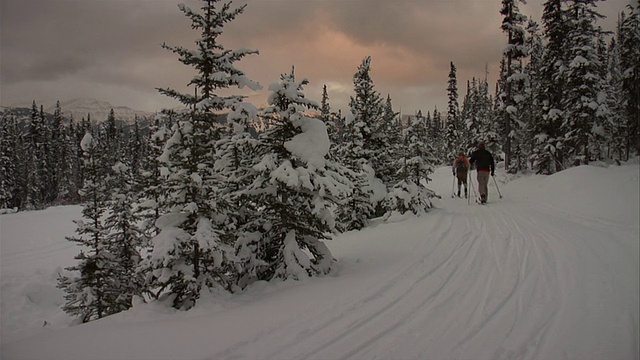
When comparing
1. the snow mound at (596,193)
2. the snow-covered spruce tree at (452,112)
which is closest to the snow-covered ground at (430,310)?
the snow mound at (596,193)

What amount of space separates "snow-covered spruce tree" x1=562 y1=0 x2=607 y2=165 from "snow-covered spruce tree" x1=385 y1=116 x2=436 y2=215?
13.6 m

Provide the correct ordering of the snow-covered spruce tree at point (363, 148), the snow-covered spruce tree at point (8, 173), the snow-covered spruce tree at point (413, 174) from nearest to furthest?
the snow-covered spruce tree at point (413, 174)
the snow-covered spruce tree at point (363, 148)
the snow-covered spruce tree at point (8, 173)

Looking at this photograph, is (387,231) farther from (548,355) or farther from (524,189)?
(524,189)

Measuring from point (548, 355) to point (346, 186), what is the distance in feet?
15.3

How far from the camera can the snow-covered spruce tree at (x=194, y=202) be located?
20.1ft

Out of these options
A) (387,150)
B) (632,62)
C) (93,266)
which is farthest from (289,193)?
(632,62)

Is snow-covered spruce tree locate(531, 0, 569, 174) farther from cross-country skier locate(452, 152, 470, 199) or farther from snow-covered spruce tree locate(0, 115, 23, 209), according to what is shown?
snow-covered spruce tree locate(0, 115, 23, 209)

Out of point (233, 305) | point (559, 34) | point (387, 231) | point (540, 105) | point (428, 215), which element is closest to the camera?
point (233, 305)

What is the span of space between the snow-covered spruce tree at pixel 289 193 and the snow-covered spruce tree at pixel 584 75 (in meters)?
22.0

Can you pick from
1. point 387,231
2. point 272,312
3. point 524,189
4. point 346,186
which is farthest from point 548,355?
point 524,189

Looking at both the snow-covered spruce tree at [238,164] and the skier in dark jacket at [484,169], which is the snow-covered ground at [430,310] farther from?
the skier in dark jacket at [484,169]

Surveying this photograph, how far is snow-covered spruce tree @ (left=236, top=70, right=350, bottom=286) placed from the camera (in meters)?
7.16

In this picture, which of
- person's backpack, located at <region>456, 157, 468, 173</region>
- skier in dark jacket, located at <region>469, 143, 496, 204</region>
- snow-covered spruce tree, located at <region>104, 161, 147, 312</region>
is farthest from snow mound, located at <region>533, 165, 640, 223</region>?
snow-covered spruce tree, located at <region>104, 161, 147, 312</region>

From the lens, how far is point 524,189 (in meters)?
18.8
